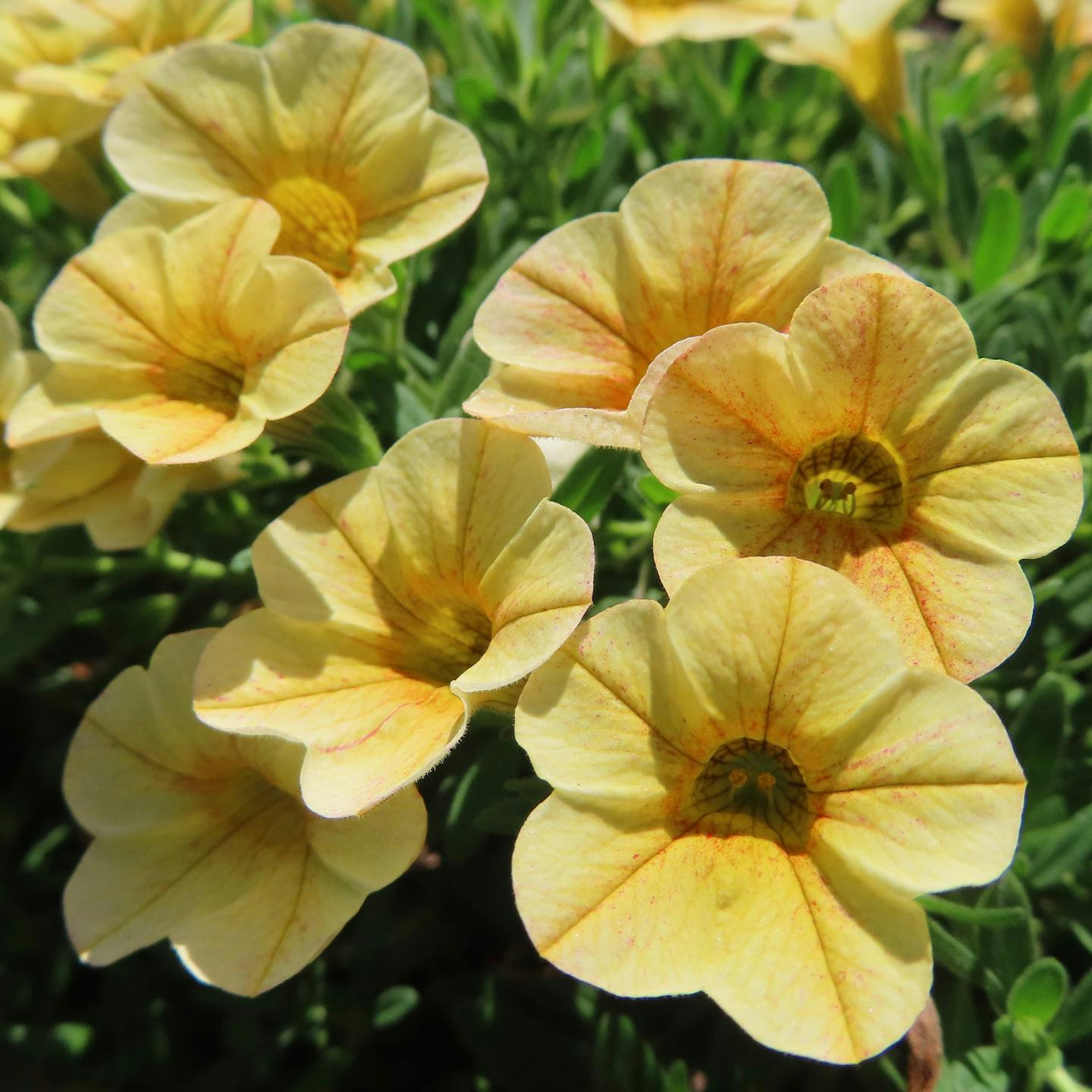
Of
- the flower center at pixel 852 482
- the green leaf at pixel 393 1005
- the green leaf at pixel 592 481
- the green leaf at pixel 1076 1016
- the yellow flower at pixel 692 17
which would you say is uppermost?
the yellow flower at pixel 692 17

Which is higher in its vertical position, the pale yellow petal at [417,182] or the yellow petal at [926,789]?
the pale yellow petal at [417,182]

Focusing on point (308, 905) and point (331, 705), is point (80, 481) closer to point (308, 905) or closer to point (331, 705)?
point (331, 705)

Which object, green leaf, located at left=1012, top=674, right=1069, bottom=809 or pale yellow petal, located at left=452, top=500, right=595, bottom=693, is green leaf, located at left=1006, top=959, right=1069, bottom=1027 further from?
pale yellow petal, located at left=452, top=500, right=595, bottom=693

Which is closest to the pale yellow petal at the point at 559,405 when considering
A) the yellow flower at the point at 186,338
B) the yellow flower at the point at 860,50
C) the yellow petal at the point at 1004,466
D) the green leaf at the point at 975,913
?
the yellow flower at the point at 186,338

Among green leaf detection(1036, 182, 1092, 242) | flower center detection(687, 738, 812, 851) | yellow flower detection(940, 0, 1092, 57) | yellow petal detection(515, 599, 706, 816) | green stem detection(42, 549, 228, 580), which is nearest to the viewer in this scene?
yellow petal detection(515, 599, 706, 816)

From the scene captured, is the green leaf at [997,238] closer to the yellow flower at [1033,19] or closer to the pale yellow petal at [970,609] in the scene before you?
the yellow flower at [1033,19]

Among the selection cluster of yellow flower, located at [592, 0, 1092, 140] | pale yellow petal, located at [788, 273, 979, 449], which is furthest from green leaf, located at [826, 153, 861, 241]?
pale yellow petal, located at [788, 273, 979, 449]
